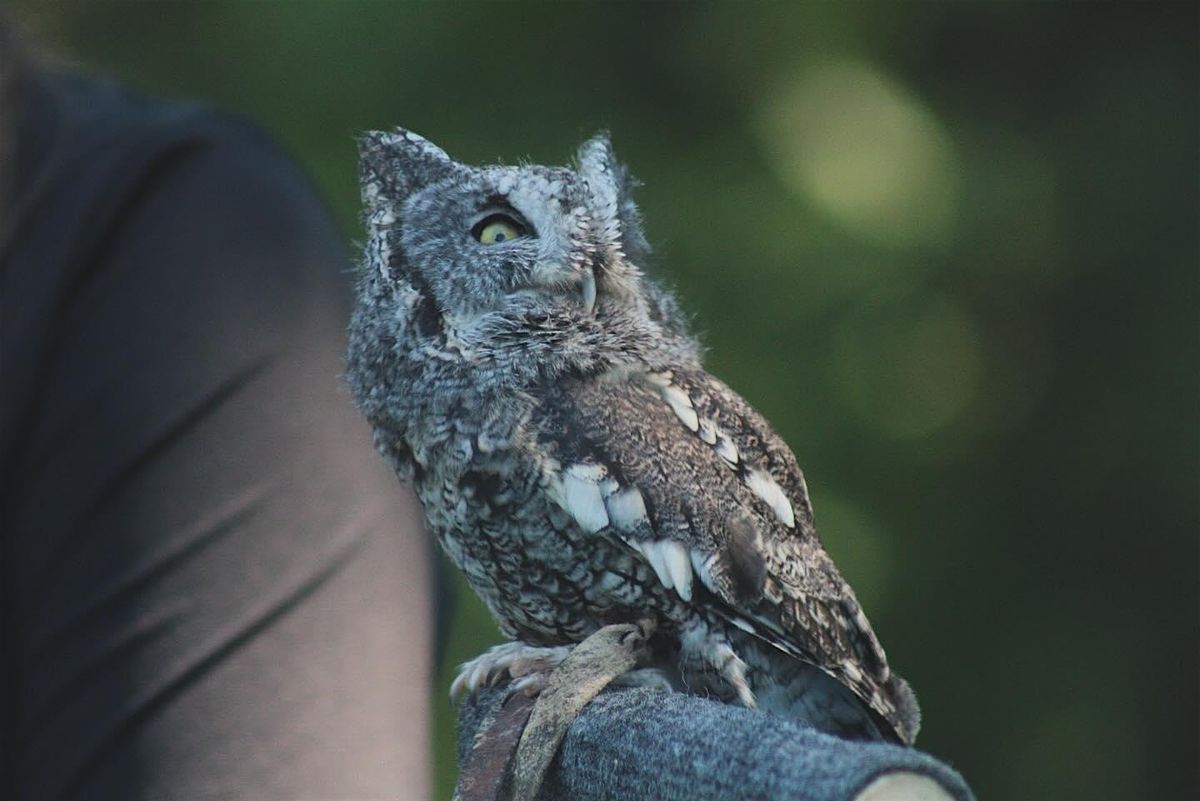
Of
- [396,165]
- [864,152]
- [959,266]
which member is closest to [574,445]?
[396,165]

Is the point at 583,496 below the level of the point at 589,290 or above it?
below

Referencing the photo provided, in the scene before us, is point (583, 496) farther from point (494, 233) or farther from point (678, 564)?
point (494, 233)

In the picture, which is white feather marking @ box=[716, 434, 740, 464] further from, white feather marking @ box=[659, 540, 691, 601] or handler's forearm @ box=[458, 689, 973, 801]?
handler's forearm @ box=[458, 689, 973, 801]

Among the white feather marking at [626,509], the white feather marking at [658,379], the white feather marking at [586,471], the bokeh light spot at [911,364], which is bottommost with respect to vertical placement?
the bokeh light spot at [911,364]

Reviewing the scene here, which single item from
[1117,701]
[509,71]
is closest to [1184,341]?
[1117,701]

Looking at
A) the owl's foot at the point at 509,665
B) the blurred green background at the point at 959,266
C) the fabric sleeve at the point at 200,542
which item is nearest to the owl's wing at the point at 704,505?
the owl's foot at the point at 509,665

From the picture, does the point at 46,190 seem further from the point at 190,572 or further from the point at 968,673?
the point at 968,673

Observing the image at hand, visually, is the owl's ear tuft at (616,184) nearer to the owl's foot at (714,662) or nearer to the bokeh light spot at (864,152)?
the owl's foot at (714,662)
